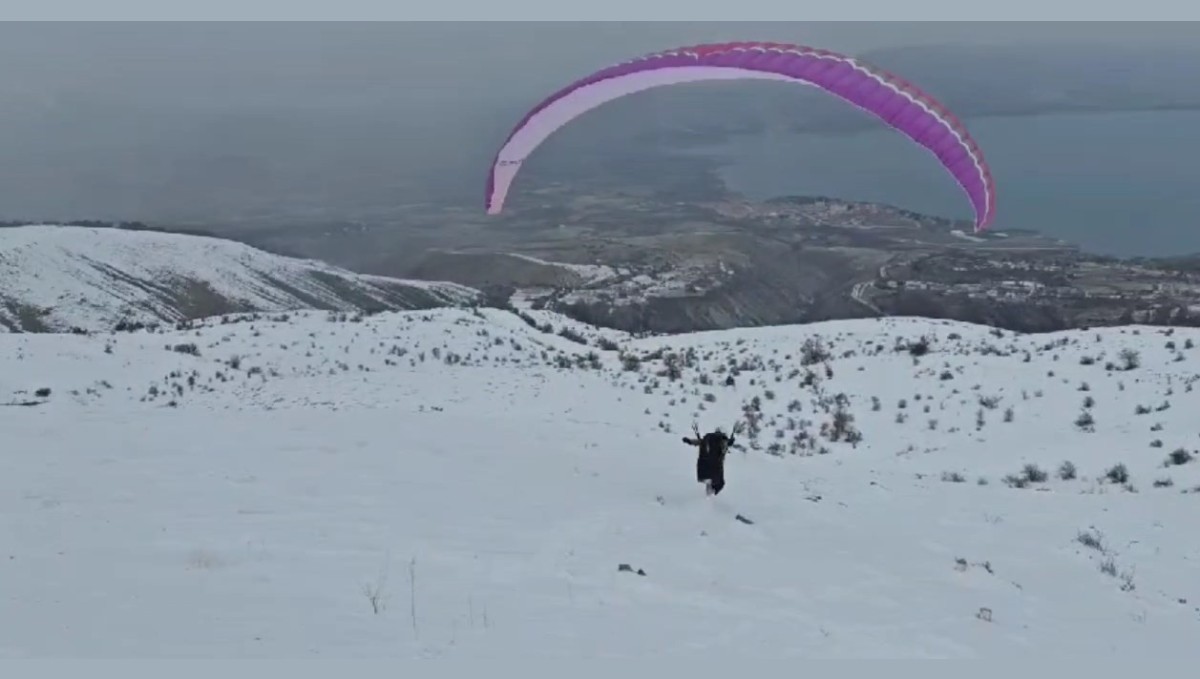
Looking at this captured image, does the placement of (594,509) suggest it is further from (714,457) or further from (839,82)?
(839,82)

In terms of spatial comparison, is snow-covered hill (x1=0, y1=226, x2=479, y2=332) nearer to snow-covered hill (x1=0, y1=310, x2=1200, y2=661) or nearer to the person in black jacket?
snow-covered hill (x1=0, y1=310, x2=1200, y2=661)

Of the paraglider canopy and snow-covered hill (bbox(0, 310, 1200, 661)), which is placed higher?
the paraglider canopy

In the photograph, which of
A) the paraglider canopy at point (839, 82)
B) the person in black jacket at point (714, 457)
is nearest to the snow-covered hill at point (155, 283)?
the paraglider canopy at point (839, 82)

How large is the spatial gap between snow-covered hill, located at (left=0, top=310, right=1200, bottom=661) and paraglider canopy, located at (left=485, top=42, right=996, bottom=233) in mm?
4338

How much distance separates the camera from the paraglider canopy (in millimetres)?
10852

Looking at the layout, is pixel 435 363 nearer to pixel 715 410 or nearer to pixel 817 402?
pixel 715 410

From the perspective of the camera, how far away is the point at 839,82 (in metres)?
10.9

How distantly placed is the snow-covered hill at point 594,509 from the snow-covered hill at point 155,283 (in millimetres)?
41525

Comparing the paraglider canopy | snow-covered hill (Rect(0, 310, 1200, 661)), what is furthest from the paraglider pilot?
the paraglider canopy

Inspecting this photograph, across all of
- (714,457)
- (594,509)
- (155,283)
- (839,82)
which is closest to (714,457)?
(714,457)

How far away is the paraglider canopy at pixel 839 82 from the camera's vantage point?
10852mm

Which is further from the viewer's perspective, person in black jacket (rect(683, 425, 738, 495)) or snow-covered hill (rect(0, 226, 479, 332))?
A: snow-covered hill (rect(0, 226, 479, 332))

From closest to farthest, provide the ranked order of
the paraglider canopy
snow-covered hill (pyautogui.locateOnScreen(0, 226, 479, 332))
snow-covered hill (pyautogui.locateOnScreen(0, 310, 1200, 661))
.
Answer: snow-covered hill (pyautogui.locateOnScreen(0, 310, 1200, 661))
the paraglider canopy
snow-covered hill (pyautogui.locateOnScreen(0, 226, 479, 332))

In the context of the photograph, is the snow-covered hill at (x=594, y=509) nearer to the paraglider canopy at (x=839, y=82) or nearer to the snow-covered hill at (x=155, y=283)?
the paraglider canopy at (x=839, y=82)
